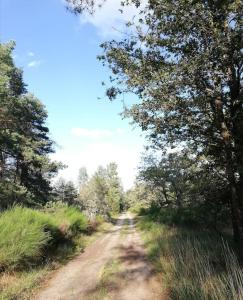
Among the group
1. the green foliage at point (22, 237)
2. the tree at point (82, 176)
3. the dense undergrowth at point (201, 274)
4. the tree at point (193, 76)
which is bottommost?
the dense undergrowth at point (201, 274)

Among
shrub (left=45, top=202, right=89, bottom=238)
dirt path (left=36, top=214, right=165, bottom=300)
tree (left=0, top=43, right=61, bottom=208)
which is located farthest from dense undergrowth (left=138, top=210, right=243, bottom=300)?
tree (left=0, top=43, right=61, bottom=208)

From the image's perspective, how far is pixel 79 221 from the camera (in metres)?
18.7

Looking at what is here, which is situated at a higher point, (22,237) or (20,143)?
(20,143)

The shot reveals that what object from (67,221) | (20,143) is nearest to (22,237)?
(67,221)

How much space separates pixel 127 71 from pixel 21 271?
7513mm

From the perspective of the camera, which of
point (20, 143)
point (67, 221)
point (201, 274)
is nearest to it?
point (201, 274)

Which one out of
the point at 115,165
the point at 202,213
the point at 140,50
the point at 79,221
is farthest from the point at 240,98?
the point at 115,165

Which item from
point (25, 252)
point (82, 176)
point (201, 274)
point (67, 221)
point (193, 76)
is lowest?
point (201, 274)

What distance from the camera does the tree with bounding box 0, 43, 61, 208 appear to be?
26234 mm

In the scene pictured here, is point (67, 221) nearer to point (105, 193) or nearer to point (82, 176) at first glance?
point (105, 193)

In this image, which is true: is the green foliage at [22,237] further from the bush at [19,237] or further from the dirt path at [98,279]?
the dirt path at [98,279]

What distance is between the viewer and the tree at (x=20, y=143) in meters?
26.2

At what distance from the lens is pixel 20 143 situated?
29.2 m

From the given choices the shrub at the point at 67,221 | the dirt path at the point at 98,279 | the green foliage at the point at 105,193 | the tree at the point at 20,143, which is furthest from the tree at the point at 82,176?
the dirt path at the point at 98,279
